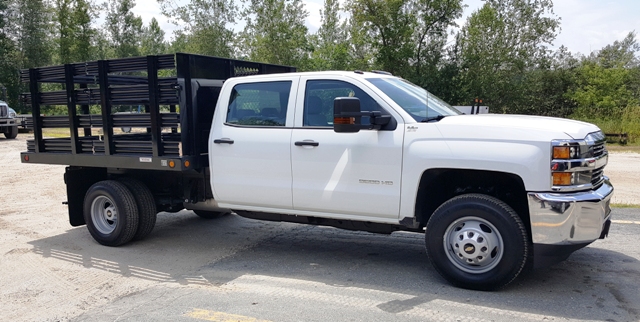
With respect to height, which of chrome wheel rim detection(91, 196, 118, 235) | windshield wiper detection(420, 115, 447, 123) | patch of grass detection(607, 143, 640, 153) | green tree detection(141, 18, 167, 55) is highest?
green tree detection(141, 18, 167, 55)

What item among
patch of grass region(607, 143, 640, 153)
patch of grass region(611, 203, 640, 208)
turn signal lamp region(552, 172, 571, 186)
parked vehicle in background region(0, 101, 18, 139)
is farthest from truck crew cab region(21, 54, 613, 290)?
parked vehicle in background region(0, 101, 18, 139)

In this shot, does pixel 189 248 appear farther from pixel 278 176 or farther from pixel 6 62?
pixel 6 62

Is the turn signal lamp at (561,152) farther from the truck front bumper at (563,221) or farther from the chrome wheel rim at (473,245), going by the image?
the chrome wheel rim at (473,245)

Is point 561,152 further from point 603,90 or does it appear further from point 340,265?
point 603,90

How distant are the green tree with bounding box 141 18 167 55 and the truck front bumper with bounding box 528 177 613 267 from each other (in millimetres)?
68213

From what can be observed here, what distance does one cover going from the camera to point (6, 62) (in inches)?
1671

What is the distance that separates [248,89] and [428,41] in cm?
2961

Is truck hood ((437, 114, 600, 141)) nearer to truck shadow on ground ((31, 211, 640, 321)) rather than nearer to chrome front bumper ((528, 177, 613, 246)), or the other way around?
chrome front bumper ((528, 177, 613, 246))

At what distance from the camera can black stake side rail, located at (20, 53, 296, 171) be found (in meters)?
5.98

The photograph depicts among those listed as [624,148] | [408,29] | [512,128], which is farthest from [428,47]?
[512,128]

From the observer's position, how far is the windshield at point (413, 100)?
205 inches

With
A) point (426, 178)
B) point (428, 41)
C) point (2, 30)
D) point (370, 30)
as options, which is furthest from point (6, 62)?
point (426, 178)

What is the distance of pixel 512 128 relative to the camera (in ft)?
14.9

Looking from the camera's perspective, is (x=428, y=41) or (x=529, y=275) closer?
(x=529, y=275)
